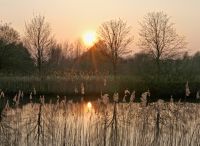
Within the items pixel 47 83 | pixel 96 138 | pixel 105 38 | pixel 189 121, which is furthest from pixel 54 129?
pixel 105 38

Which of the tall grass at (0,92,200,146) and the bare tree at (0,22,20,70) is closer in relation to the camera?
the tall grass at (0,92,200,146)

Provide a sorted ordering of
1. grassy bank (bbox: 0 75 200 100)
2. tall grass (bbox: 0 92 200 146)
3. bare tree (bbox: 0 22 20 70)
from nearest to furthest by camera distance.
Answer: tall grass (bbox: 0 92 200 146) < grassy bank (bbox: 0 75 200 100) < bare tree (bbox: 0 22 20 70)

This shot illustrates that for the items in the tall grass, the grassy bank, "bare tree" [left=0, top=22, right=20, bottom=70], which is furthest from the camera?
"bare tree" [left=0, top=22, right=20, bottom=70]

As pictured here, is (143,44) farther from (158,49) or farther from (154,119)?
(154,119)

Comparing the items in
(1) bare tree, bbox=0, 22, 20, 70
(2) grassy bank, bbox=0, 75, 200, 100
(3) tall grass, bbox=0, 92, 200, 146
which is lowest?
(3) tall grass, bbox=0, 92, 200, 146

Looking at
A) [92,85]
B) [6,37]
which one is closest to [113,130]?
[92,85]

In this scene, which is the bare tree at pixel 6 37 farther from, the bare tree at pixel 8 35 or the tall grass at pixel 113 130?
the tall grass at pixel 113 130

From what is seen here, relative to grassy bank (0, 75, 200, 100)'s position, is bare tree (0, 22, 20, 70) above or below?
above

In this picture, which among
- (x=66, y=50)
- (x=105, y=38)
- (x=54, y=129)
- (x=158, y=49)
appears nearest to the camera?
(x=54, y=129)

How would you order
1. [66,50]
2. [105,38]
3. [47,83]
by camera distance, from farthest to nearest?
[66,50] → [105,38] → [47,83]

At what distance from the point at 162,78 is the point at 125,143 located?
19168mm

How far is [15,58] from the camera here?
133 ft

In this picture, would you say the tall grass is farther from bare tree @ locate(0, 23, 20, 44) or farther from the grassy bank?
bare tree @ locate(0, 23, 20, 44)

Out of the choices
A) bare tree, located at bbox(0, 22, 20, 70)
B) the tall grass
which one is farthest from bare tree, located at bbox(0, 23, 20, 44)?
the tall grass
